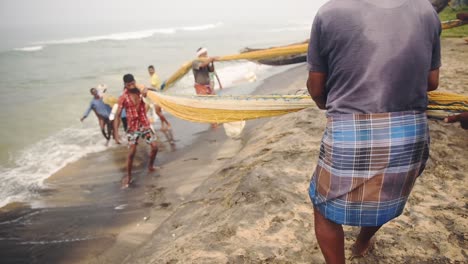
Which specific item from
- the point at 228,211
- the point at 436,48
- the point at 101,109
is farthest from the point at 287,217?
the point at 101,109

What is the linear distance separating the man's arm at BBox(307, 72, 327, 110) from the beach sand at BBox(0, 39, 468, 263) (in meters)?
1.05

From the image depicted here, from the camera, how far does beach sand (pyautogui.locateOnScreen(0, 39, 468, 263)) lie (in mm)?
1967

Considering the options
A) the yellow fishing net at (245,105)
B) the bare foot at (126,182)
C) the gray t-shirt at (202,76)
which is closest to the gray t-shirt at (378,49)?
the yellow fishing net at (245,105)

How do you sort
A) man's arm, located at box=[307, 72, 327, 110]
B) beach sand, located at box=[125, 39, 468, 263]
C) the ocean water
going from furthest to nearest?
the ocean water → beach sand, located at box=[125, 39, 468, 263] → man's arm, located at box=[307, 72, 327, 110]

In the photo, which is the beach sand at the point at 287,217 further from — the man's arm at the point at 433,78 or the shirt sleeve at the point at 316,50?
the shirt sleeve at the point at 316,50

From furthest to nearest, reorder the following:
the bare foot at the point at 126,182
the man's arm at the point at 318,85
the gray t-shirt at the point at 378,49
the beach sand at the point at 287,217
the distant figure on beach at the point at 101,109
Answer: the distant figure on beach at the point at 101,109 < the bare foot at the point at 126,182 < the beach sand at the point at 287,217 < the man's arm at the point at 318,85 < the gray t-shirt at the point at 378,49

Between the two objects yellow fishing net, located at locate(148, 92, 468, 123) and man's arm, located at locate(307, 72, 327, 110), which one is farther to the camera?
yellow fishing net, located at locate(148, 92, 468, 123)

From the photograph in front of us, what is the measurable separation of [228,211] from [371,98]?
167 cm

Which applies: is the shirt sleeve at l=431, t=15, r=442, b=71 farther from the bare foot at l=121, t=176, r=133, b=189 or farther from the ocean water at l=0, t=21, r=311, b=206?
the ocean water at l=0, t=21, r=311, b=206

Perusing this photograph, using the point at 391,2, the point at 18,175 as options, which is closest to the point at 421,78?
the point at 391,2

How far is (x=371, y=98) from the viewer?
1118 mm

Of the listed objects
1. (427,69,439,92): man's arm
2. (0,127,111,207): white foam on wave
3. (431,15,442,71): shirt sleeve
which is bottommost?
(0,127,111,207): white foam on wave

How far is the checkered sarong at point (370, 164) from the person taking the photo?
1140mm

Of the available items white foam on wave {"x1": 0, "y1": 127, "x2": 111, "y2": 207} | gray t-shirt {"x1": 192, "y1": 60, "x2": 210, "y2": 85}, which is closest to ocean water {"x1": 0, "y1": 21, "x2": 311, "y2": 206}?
white foam on wave {"x1": 0, "y1": 127, "x2": 111, "y2": 207}
